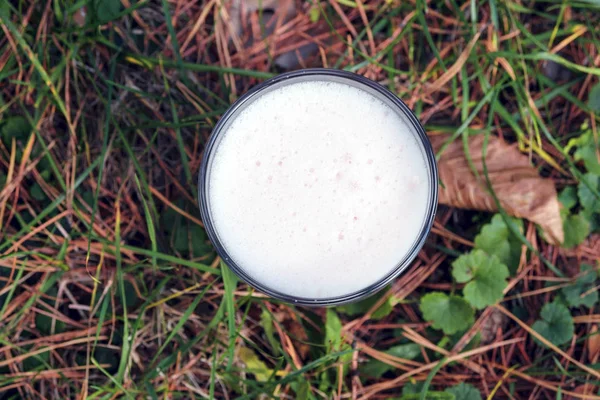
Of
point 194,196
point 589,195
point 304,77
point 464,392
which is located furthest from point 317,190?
point 589,195

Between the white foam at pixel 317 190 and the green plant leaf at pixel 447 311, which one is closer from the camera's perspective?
the white foam at pixel 317 190

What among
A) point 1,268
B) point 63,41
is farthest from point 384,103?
point 1,268

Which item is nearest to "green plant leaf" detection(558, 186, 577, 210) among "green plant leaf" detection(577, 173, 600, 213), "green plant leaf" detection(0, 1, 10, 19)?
"green plant leaf" detection(577, 173, 600, 213)

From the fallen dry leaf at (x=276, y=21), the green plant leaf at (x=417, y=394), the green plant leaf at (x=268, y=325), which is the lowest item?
the green plant leaf at (x=417, y=394)

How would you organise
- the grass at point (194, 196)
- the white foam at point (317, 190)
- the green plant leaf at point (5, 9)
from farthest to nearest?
1. the grass at point (194, 196)
2. the green plant leaf at point (5, 9)
3. the white foam at point (317, 190)

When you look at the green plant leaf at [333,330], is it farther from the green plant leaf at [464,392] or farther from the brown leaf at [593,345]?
the brown leaf at [593,345]

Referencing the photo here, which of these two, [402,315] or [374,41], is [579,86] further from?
[402,315]

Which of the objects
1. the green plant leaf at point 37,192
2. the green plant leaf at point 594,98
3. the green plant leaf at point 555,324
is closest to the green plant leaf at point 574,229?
the green plant leaf at point 555,324
